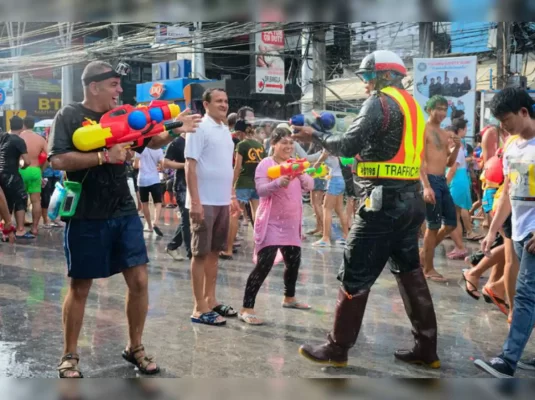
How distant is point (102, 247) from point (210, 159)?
5.40ft

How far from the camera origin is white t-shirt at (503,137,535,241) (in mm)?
4461

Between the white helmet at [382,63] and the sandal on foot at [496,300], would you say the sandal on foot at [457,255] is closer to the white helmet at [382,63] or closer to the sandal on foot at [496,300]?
the sandal on foot at [496,300]

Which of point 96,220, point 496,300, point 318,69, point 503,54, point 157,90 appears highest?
point 157,90

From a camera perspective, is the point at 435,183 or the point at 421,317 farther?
the point at 435,183

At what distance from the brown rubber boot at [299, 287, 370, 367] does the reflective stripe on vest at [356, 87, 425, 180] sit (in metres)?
0.81

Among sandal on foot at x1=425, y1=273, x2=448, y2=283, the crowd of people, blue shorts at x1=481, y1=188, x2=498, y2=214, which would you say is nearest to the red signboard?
sandal on foot at x1=425, y1=273, x2=448, y2=283

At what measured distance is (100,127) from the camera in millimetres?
4137

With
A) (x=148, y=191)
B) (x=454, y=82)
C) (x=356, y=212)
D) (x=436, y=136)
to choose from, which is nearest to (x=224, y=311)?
(x=356, y=212)

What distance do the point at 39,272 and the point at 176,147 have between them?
2181mm

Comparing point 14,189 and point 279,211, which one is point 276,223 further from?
point 14,189

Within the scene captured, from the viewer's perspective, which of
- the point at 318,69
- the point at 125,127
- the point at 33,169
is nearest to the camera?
the point at 125,127

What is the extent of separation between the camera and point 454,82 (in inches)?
578

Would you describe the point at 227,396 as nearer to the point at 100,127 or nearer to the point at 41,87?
the point at 100,127

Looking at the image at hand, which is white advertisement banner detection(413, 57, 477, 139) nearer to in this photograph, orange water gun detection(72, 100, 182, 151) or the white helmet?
the white helmet
